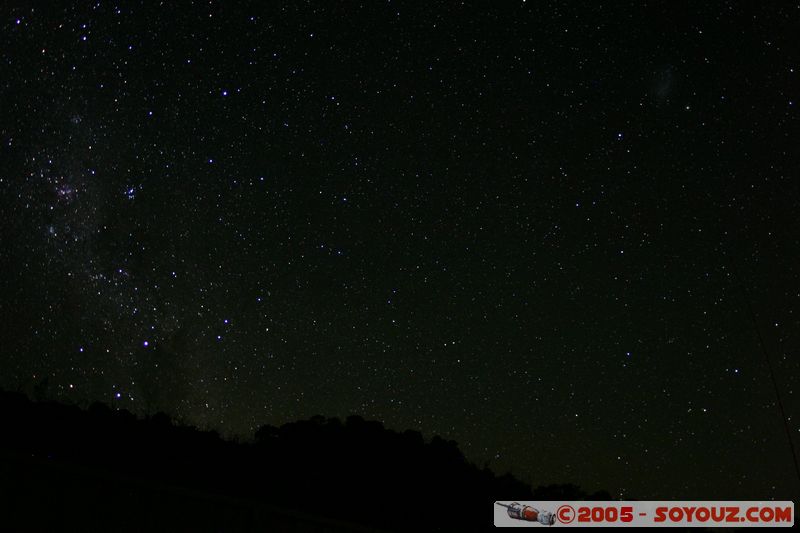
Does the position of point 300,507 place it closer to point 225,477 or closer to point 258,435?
point 225,477

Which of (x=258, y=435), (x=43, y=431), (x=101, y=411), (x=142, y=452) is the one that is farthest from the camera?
(x=258, y=435)

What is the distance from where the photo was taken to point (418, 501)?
1260 centimetres

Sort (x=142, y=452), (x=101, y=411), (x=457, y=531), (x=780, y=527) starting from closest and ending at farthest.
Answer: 1. (x=142, y=452)
2. (x=101, y=411)
3. (x=457, y=531)
4. (x=780, y=527)

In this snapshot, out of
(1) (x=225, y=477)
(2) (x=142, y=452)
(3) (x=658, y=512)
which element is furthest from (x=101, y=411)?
(3) (x=658, y=512)

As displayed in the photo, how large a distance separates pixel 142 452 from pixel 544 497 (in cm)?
965

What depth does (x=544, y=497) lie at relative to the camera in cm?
1605

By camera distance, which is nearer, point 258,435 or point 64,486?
point 64,486

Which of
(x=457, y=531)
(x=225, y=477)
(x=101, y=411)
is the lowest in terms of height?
(x=457, y=531)

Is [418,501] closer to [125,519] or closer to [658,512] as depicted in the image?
[658,512]

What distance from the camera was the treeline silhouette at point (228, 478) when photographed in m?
5.14

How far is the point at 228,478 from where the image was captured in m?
9.51

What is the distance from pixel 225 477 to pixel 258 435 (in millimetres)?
4427

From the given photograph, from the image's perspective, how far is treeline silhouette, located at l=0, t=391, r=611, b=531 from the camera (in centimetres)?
514

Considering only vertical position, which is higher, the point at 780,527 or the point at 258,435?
the point at 258,435
